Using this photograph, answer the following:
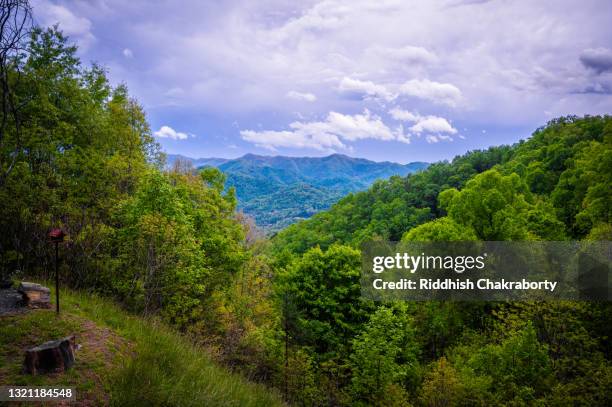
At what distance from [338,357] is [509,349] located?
938 centimetres

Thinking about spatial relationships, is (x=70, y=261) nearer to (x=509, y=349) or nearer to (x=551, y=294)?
(x=509, y=349)

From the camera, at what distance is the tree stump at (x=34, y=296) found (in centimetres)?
805

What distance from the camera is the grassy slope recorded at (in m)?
5.50

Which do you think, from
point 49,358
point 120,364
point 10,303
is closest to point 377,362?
point 120,364

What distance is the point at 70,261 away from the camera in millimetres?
12367

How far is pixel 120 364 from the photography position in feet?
20.4

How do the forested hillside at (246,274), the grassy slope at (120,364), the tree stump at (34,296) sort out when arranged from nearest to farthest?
the grassy slope at (120,364), the tree stump at (34,296), the forested hillside at (246,274)

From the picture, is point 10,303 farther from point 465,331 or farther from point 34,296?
point 465,331

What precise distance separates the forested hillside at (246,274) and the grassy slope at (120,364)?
0.61 feet

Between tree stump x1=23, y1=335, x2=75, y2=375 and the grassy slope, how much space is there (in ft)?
0.47

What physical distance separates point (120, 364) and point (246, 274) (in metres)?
20.6

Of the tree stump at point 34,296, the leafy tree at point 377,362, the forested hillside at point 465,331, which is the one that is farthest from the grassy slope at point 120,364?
the leafy tree at point 377,362

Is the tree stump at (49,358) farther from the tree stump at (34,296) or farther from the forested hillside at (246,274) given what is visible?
the tree stump at (34,296)

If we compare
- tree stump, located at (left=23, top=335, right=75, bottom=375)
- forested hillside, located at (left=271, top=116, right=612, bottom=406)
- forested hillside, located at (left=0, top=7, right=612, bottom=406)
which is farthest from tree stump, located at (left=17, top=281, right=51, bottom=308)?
forested hillside, located at (left=271, top=116, right=612, bottom=406)
